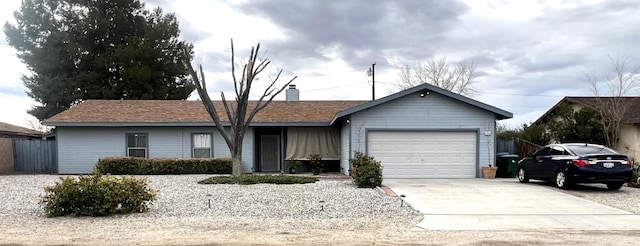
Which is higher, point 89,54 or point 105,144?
point 89,54

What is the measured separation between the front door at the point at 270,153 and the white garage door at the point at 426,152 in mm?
5344

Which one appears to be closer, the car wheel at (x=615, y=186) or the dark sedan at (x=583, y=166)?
the dark sedan at (x=583, y=166)

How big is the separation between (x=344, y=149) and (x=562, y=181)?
838 centimetres

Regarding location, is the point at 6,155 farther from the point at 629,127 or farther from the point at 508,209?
the point at 629,127

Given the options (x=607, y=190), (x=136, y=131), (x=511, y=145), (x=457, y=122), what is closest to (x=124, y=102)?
(x=136, y=131)

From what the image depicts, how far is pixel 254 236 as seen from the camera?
290 inches

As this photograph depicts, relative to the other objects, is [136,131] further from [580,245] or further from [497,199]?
[580,245]

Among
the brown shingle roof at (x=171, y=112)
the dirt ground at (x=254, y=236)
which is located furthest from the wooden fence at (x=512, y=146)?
the dirt ground at (x=254, y=236)

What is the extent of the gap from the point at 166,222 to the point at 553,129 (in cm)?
1570

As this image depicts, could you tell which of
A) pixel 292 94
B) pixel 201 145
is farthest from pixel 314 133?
pixel 292 94

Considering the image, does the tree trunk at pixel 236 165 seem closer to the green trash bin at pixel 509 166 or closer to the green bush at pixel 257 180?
the green bush at pixel 257 180

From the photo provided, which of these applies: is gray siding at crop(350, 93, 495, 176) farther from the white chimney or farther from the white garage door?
the white chimney

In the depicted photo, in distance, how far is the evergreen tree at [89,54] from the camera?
103ft

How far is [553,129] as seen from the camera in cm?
1892
